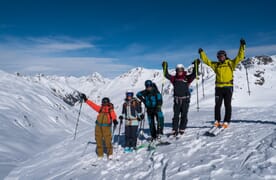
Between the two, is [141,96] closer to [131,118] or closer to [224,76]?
[131,118]

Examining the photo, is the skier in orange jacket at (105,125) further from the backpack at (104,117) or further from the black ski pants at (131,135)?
the black ski pants at (131,135)

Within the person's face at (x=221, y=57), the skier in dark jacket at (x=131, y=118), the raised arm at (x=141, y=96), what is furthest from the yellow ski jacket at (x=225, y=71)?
the skier in dark jacket at (x=131, y=118)

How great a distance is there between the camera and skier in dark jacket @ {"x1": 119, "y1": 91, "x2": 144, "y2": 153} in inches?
374

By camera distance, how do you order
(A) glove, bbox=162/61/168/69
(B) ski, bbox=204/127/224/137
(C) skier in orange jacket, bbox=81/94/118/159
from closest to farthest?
(B) ski, bbox=204/127/224/137, (C) skier in orange jacket, bbox=81/94/118/159, (A) glove, bbox=162/61/168/69

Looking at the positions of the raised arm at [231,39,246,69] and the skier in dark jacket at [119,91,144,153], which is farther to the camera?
the skier in dark jacket at [119,91,144,153]

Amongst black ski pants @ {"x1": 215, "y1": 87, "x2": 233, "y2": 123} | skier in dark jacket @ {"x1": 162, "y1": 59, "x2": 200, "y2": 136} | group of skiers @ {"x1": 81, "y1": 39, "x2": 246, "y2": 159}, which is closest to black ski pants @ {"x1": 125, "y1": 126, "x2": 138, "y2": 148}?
group of skiers @ {"x1": 81, "y1": 39, "x2": 246, "y2": 159}

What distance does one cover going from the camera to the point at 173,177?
6289mm

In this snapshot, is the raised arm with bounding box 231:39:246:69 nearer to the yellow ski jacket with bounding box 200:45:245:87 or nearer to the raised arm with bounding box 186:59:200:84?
the yellow ski jacket with bounding box 200:45:245:87

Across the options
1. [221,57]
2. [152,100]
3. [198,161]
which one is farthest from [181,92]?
[198,161]

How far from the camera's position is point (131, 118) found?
9523mm

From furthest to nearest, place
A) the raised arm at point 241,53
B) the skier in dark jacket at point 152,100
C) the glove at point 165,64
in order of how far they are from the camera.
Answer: the glove at point 165,64, the skier in dark jacket at point 152,100, the raised arm at point 241,53

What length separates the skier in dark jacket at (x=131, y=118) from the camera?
374 inches

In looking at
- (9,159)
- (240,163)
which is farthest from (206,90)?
(240,163)

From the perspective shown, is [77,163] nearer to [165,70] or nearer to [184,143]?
[184,143]
